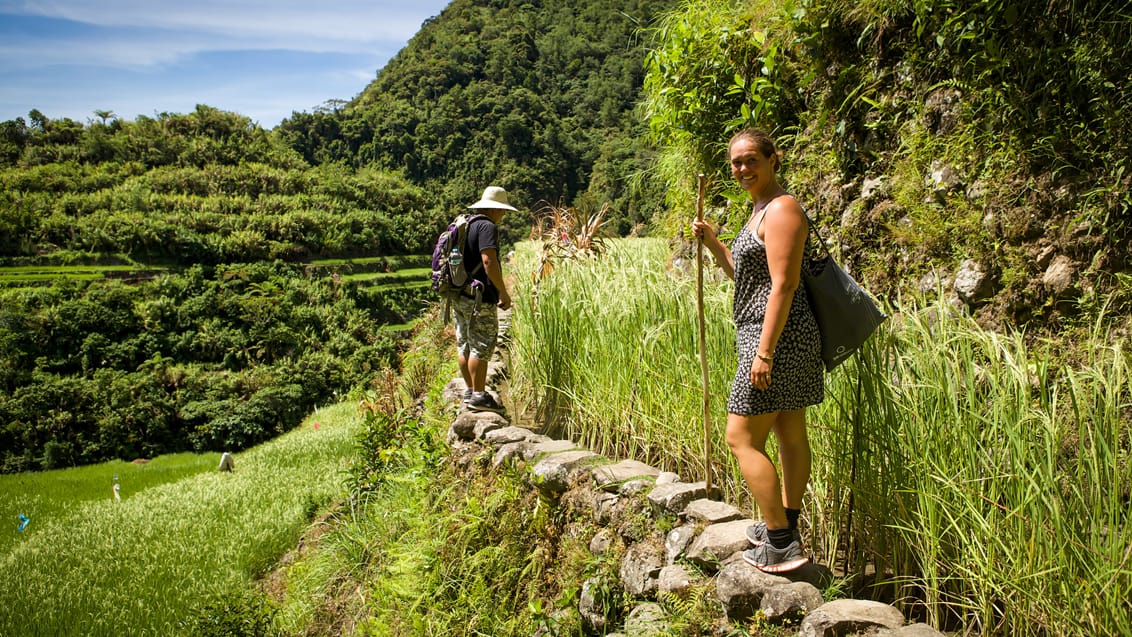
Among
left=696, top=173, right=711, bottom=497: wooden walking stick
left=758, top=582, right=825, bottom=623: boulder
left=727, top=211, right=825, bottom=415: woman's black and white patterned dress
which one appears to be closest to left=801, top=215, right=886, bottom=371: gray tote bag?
left=727, top=211, right=825, bottom=415: woman's black and white patterned dress

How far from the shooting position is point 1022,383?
175cm

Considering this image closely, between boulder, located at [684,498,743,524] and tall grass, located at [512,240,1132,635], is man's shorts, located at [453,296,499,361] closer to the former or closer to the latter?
tall grass, located at [512,240,1132,635]

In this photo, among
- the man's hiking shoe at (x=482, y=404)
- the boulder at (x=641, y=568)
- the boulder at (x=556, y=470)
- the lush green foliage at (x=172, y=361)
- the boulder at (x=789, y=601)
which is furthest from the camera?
the lush green foliage at (x=172, y=361)

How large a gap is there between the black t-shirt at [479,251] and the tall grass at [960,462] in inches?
56.6

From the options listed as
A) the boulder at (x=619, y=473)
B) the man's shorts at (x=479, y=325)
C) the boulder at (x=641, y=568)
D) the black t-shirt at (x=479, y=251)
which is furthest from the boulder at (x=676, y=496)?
the black t-shirt at (x=479, y=251)

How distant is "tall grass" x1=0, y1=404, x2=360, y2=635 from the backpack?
3945 mm

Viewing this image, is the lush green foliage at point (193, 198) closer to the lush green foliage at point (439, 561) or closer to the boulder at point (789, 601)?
the lush green foliage at point (439, 561)

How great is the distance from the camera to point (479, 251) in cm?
450

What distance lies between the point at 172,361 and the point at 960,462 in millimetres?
34558

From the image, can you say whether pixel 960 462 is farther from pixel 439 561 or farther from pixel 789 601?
pixel 439 561

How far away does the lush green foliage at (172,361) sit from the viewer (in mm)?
24891

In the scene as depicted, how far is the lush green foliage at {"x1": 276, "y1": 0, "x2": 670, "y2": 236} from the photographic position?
2052 inches

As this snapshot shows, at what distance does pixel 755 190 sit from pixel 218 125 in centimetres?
6679

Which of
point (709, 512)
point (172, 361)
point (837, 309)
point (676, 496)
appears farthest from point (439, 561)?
point (172, 361)
